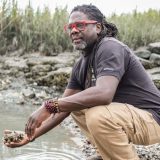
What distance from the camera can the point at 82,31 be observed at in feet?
12.9

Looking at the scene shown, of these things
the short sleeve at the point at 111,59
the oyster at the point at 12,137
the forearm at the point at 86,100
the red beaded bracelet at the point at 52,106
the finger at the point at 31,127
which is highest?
the short sleeve at the point at 111,59

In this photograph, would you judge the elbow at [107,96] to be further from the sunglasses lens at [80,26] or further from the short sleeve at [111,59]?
the sunglasses lens at [80,26]

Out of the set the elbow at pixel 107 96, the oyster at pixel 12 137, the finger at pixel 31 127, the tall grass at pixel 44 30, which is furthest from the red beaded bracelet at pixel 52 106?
the tall grass at pixel 44 30

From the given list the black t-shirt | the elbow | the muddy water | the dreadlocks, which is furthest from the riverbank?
the elbow

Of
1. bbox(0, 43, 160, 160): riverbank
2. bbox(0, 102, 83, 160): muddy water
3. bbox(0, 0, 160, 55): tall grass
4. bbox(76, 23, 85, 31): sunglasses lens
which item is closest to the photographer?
bbox(76, 23, 85, 31): sunglasses lens

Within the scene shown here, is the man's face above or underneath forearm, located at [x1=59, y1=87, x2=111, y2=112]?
above

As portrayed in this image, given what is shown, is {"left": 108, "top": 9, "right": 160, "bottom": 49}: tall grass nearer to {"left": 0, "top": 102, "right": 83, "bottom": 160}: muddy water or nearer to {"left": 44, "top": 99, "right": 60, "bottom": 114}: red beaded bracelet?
{"left": 0, "top": 102, "right": 83, "bottom": 160}: muddy water

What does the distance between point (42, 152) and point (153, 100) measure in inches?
53.1

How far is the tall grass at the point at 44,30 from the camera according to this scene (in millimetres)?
9906

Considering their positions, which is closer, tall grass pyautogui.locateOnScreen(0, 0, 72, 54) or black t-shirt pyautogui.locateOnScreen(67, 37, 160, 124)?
black t-shirt pyautogui.locateOnScreen(67, 37, 160, 124)

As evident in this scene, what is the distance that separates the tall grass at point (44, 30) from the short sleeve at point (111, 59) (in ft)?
19.9


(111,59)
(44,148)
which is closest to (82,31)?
(111,59)

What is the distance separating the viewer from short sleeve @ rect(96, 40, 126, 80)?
355cm

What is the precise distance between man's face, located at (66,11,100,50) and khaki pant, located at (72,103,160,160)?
60 cm
